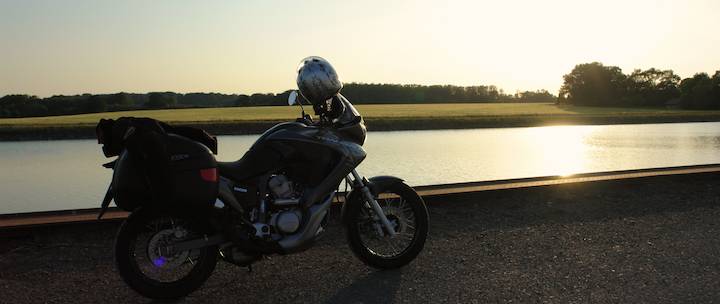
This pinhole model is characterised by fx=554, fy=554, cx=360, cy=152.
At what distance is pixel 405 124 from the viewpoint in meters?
29.4

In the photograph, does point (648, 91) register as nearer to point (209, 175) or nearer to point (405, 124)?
point (405, 124)

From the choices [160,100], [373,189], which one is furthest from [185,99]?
[373,189]

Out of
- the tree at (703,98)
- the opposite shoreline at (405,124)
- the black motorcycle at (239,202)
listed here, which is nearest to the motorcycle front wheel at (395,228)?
the black motorcycle at (239,202)

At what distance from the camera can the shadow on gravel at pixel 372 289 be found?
377cm

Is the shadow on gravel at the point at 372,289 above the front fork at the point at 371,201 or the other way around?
the other way around

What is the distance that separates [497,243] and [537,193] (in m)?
2.05

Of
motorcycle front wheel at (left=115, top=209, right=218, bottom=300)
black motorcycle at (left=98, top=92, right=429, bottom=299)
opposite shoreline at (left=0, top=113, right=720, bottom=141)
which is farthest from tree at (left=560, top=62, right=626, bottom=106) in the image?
motorcycle front wheel at (left=115, top=209, right=218, bottom=300)

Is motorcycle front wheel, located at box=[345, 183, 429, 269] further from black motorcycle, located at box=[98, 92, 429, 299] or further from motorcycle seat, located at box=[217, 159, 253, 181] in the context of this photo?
motorcycle seat, located at box=[217, 159, 253, 181]

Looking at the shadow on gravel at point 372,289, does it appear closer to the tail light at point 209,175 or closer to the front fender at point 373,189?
the front fender at point 373,189

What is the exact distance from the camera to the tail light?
3639 mm

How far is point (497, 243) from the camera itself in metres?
5.07

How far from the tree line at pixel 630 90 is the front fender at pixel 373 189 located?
188ft

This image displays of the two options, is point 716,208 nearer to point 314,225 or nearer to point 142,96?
point 314,225

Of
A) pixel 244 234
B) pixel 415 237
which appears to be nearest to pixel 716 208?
pixel 415 237
